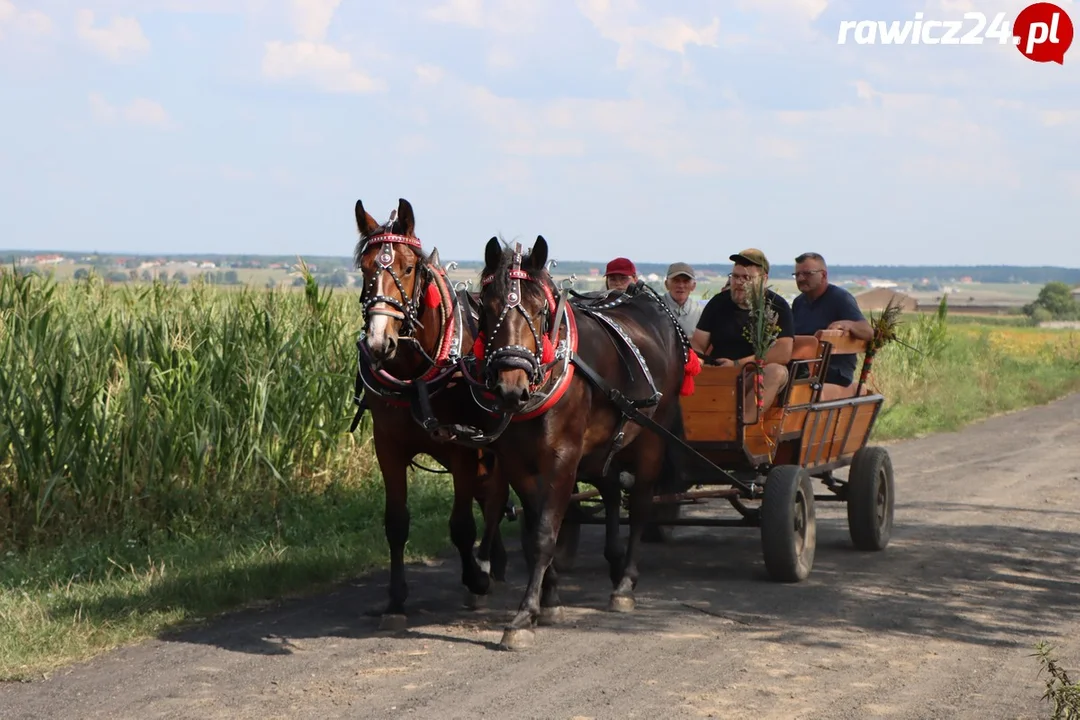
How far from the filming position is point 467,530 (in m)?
7.30

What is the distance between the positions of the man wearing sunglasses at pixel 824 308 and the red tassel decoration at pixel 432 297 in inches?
140

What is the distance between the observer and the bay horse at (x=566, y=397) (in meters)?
6.36

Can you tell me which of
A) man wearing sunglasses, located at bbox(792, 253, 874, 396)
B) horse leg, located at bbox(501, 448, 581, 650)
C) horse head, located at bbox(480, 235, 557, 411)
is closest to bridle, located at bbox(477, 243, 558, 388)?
horse head, located at bbox(480, 235, 557, 411)

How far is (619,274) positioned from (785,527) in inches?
90.0

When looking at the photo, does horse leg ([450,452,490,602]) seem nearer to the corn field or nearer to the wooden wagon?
the wooden wagon

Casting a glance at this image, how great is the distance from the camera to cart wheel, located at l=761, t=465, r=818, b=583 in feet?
25.7

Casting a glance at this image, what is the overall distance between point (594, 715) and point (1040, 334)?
49.3m

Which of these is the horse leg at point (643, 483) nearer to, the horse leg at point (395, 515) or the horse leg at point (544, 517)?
the horse leg at point (544, 517)

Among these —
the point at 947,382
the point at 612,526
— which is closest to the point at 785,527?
the point at 612,526

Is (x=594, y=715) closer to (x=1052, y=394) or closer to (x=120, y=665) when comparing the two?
(x=120, y=665)

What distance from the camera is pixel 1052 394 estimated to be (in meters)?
25.1

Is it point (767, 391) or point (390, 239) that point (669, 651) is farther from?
point (390, 239)

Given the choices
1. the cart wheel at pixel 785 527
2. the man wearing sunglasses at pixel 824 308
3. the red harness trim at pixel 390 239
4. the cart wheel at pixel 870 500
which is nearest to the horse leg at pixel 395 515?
the red harness trim at pixel 390 239

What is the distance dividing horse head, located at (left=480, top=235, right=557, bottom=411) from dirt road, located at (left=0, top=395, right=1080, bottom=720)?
1275mm
